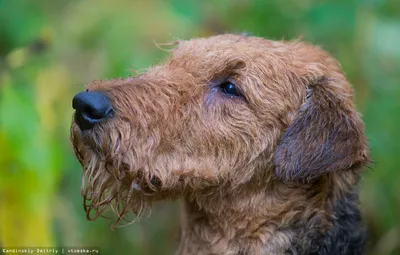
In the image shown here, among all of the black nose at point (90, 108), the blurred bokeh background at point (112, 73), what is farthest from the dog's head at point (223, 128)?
the blurred bokeh background at point (112, 73)

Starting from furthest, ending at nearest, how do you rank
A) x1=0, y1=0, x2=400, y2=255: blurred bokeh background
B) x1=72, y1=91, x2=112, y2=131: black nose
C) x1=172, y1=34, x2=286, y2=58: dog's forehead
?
x1=0, y1=0, x2=400, y2=255: blurred bokeh background → x1=172, y1=34, x2=286, y2=58: dog's forehead → x1=72, y1=91, x2=112, y2=131: black nose

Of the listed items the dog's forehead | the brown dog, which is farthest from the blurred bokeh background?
the brown dog

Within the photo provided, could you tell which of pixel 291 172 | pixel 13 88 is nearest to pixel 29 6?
pixel 13 88

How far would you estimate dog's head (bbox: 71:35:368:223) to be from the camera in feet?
10.2

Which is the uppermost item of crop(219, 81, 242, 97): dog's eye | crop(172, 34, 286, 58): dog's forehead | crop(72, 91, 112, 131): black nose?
crop(172, 34, 286, 58): dog's forehead

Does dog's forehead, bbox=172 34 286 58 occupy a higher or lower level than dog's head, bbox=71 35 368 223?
higher

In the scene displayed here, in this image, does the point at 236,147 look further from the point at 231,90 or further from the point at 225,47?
the point at 225,47

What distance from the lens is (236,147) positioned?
328 centimetres

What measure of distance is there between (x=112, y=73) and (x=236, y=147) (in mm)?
1316

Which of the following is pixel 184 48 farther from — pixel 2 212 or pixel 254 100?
pixel 2 212

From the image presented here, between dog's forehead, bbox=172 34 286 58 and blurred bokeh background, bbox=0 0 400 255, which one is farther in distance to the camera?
blurred bokeh background, bbox=0 0 400 255

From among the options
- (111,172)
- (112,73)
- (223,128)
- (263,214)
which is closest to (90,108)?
(111,172)

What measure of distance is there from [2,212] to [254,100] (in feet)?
6.06

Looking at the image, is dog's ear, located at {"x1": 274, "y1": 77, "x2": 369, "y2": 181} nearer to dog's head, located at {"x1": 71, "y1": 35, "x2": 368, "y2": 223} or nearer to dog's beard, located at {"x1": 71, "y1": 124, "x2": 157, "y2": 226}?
dog's head, located at {"x1": 71, "y1": 35, "x2": 368, "y2": 223}
